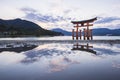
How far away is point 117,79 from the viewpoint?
4574 millimetres

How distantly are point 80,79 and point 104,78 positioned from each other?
0.72m

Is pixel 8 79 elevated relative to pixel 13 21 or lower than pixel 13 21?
lower

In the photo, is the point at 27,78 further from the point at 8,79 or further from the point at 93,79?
the point at 93,79

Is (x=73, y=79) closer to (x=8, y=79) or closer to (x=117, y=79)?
(x=117, y=79)

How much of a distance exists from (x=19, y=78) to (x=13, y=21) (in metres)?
170

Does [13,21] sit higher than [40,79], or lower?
higher

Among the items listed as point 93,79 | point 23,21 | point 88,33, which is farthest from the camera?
point 23,21

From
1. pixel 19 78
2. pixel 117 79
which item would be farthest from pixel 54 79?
pixel 117 79

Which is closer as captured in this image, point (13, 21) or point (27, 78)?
point (27, 78)

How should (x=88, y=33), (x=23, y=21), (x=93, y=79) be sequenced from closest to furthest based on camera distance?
1. (x=93, y=79)
2. (x=88, y=33)
3. (x=23, y=21)

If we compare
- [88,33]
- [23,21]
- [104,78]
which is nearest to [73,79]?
[104,78]

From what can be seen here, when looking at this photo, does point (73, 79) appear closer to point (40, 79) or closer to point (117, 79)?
point (40, 79)

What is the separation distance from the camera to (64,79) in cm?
465

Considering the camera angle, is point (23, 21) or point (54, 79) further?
point (23, 21)
